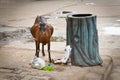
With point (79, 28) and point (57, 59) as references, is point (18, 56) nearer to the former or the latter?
point (57, 59)

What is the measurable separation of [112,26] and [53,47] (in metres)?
2.80

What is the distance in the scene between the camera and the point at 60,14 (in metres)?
10.8

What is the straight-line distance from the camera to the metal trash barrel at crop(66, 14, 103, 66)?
14.1 ft

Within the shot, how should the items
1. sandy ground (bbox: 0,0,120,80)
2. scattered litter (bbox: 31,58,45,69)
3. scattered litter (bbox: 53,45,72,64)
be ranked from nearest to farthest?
sandy ground (bbox: 0,0,120,80), scattered litter (bbox: 31,58,45,69), scattered litter (bbox: 53,45,72,64)

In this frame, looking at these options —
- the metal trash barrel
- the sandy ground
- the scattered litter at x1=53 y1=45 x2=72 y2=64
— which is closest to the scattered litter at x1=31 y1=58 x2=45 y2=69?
the sandy ground

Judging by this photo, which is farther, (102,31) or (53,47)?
(102,31)

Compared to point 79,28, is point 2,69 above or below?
below

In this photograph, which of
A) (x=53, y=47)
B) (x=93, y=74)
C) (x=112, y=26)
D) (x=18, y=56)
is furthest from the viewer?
(x=112, y=26)

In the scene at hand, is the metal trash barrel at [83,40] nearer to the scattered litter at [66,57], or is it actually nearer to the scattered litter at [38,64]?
the scattered litter at [66,57]

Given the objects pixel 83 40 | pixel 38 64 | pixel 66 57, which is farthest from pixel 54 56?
pixel 83 40

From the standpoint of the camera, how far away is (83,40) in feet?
14.2

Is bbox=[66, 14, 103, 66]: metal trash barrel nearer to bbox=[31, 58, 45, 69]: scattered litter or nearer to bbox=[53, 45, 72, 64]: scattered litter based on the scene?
bbox=[53, 45, 72, 64]: scattered litter

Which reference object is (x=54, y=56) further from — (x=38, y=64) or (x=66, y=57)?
(x=38, y=64)

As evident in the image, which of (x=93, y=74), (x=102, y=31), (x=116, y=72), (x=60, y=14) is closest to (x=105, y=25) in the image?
(x=102, y=31)
